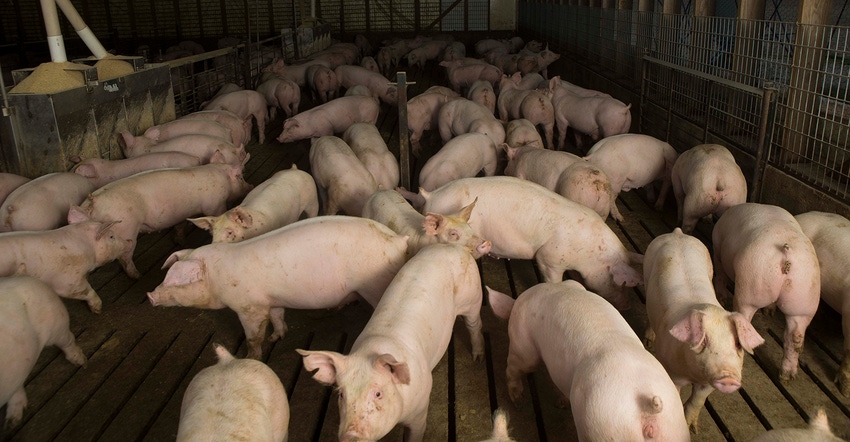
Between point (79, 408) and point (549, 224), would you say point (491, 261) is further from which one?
point (79, 408)

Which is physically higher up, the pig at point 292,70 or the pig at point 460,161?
the pig at point 292,70

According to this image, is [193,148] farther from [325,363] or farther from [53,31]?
[325,363]

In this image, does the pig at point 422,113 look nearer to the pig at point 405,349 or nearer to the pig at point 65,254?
the pig at point 65,254

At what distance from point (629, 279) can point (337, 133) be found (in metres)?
5.19

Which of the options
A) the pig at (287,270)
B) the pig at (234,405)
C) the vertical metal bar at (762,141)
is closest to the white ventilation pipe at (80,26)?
the pig at (287,270)

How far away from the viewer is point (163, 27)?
808 inches

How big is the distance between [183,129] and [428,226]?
411cm

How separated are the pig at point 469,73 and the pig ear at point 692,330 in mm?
8633

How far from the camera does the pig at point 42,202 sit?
472cm

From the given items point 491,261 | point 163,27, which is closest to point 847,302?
point 491,261

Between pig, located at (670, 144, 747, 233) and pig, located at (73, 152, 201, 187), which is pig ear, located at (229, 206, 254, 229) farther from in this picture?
pig, located at (670, 144, 747, 233)

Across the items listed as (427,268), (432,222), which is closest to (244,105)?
(432,222)

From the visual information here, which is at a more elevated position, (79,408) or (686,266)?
(686,266)

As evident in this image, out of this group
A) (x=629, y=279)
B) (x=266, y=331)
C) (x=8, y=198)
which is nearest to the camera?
(x=629, y=279)
